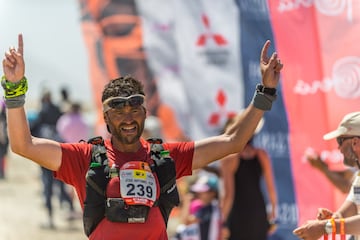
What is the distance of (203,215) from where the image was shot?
8.82m

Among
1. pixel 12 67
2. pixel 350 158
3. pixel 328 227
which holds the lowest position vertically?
pixel 328 227

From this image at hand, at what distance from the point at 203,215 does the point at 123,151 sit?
4.18 metres

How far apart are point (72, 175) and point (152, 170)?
0.39m

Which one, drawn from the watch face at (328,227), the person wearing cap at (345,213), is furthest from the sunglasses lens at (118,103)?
the watch face at (328,227)

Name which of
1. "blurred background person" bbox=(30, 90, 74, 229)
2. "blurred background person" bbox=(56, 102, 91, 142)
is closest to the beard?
"blurred background person" bbox=(30, 90, 74, 229)

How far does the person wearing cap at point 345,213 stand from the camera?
476cm

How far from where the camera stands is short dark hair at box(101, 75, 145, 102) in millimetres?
4715

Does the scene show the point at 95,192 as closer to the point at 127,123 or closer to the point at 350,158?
the point at 127,123

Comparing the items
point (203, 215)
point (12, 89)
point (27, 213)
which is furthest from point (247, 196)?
point (27, 213)

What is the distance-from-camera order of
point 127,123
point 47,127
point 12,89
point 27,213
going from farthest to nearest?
point 27,213, point 47,127, point 127,123, point 12,89

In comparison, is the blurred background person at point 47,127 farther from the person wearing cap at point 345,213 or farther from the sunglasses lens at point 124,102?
the sunglasses lens at point 124,102

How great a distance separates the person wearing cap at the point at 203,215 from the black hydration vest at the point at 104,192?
162 inches

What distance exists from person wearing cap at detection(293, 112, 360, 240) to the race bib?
777mm

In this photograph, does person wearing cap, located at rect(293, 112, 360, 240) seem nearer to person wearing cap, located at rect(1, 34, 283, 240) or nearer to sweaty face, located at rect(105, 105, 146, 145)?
person wearing cap, located at rect(1, 34, 283, 240)
